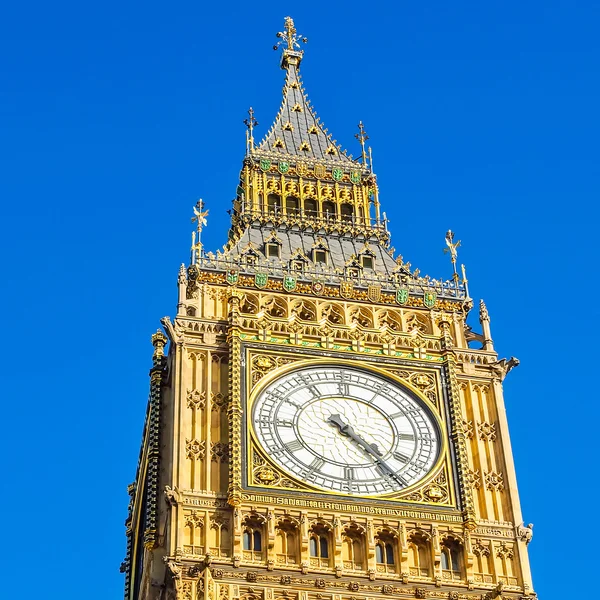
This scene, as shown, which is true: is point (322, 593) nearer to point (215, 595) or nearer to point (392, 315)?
point (215, 595)

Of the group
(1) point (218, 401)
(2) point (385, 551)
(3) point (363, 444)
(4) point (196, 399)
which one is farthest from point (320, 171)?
(2) point (385, 551)

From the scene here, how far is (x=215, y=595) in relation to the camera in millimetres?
35594

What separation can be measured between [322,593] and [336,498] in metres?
2.35

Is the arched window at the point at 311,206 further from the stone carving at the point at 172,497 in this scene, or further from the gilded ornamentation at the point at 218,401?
the stone carving at the point at 172,497

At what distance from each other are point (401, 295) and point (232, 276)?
4.09m

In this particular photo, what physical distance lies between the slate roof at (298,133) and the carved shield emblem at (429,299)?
284 inches

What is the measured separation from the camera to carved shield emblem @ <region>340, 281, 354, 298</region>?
142ft

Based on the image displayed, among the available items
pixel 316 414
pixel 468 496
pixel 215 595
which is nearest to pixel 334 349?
pixel 316 414

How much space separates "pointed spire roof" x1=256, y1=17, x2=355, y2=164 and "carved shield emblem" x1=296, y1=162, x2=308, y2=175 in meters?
0.55

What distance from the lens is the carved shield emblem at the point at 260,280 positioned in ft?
141

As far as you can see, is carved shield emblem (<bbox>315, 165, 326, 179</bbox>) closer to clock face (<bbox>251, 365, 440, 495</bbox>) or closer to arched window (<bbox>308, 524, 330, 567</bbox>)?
clock face (<bbox>251, 365, 440, 495</bbox>)

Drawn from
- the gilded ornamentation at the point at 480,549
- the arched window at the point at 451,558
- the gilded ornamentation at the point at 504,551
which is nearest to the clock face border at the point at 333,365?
the arched window at the point at 451,558

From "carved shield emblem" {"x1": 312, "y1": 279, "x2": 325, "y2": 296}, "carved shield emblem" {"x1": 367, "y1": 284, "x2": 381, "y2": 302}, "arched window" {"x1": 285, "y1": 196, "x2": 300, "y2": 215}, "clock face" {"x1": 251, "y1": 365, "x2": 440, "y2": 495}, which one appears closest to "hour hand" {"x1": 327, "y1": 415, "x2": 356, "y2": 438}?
"clock face" {"x1": 251, "y1": 365, "x2": 440, "y2": 495}

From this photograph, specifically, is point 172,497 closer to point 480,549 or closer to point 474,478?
point 480,549
